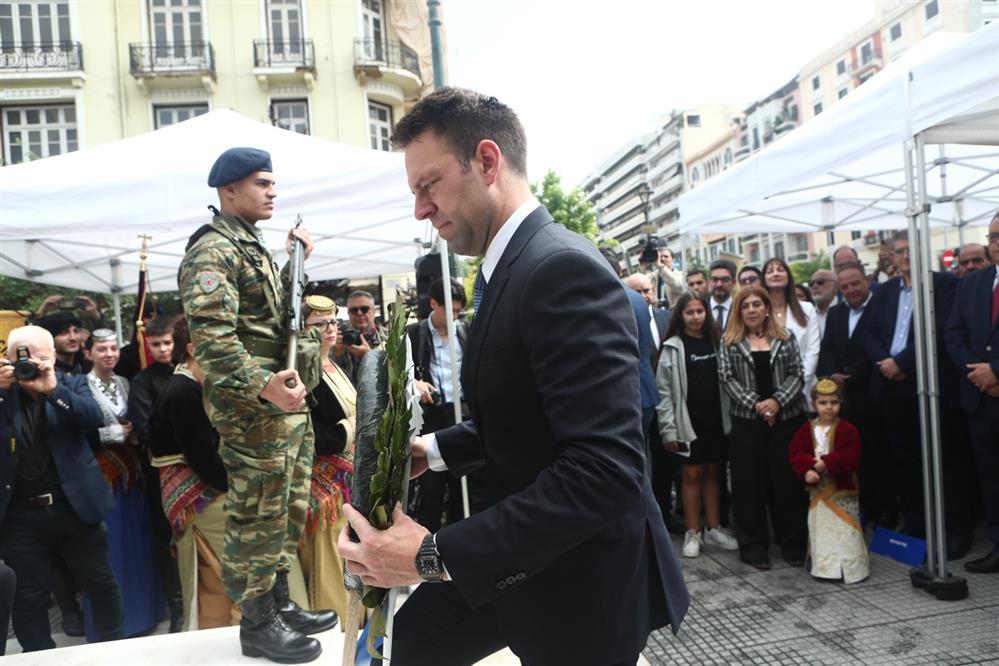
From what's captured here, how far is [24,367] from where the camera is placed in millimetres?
3467

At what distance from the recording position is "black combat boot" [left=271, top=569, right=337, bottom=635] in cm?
316

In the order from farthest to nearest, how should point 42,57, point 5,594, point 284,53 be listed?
1. point 284,53
2. point 42,57
3. point 5,594

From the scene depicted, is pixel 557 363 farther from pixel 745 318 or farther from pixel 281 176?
pixel 745 318

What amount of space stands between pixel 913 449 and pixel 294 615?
445 centimetres

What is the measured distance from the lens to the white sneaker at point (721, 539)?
5.53 metres

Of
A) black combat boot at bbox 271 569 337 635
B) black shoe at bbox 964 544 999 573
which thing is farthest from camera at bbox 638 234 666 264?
black combat boot at bbox 271 569 337 635

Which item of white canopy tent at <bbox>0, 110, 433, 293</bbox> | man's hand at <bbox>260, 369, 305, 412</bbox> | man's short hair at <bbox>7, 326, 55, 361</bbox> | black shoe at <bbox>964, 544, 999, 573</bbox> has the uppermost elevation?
white canopy tent at <bbox>0, 110, 433, 293</bbox>

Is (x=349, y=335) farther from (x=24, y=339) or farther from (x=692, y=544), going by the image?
(x=692, y=544)

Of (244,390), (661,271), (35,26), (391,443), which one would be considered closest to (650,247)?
(661,271)

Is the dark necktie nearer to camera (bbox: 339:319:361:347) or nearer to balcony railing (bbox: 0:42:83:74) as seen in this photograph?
camera (bbox: 339:319:361:347)

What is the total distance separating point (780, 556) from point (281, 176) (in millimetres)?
4328

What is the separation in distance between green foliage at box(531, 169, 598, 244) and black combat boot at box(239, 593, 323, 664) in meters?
42.4

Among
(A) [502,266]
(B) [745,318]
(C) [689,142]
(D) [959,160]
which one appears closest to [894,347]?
(B) [745,318]

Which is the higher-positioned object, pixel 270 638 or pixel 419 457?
pixel 419 457
